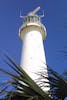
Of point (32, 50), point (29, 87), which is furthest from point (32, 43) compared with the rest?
point (29, 87)

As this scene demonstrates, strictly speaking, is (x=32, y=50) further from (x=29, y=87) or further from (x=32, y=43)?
(x=29, y=87)

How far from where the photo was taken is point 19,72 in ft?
12.4

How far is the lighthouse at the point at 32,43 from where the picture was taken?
20484mm

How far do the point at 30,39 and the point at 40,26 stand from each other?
92.8 inches

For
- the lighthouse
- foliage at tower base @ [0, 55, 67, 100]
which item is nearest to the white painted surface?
the lighthouse

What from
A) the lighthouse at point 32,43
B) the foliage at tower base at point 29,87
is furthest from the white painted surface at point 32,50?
the foliage at tower base at point 29,87

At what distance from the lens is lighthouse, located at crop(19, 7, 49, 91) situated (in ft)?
67.2

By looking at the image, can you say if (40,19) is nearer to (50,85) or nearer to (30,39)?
(30,39)

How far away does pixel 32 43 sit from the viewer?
2283 centimetres

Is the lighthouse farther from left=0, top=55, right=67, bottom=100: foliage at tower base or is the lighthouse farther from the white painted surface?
left=0, top=55, right=67, bottom=100: foliage at tower base

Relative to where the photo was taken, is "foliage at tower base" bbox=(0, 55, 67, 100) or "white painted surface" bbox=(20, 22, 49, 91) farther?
"white painted surface" bbox=(20, 22, 49, 91)

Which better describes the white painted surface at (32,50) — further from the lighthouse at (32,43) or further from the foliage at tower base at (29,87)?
the foliage at tower base at (29,87)

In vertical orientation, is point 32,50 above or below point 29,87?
above

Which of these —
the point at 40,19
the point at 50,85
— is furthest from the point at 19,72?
the point at 40,19
